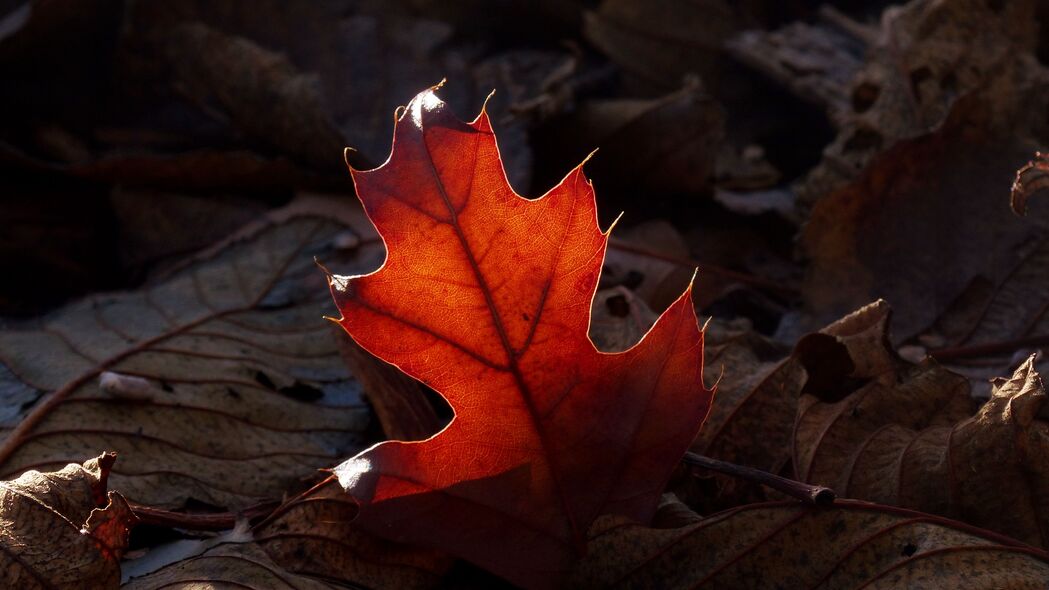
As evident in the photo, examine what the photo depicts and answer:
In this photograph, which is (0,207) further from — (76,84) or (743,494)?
(743,494)

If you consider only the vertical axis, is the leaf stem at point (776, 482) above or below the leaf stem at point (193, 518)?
above

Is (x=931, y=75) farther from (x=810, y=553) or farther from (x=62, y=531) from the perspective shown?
(x=62, y=531)

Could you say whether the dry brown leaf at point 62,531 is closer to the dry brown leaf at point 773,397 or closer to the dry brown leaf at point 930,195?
the dry brown leaf at point 773,397

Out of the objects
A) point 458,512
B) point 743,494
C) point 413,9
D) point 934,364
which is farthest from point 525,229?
point 413,9

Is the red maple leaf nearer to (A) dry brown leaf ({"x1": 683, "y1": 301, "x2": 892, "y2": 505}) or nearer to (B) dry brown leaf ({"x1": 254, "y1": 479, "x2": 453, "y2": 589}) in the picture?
(B) dry brown leaf ({"x1": 254, "y1": 479, "x2": 453, "y2": 589})

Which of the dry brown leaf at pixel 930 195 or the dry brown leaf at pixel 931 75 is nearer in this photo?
the dry brown leaf at pixel 930 195

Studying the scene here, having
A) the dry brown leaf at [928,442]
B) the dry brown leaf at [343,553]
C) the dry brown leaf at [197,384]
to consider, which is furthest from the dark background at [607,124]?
the dry brown leaf at [343,553]

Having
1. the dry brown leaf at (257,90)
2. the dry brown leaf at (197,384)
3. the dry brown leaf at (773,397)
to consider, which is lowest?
the dry brown leaf at (197,384)
